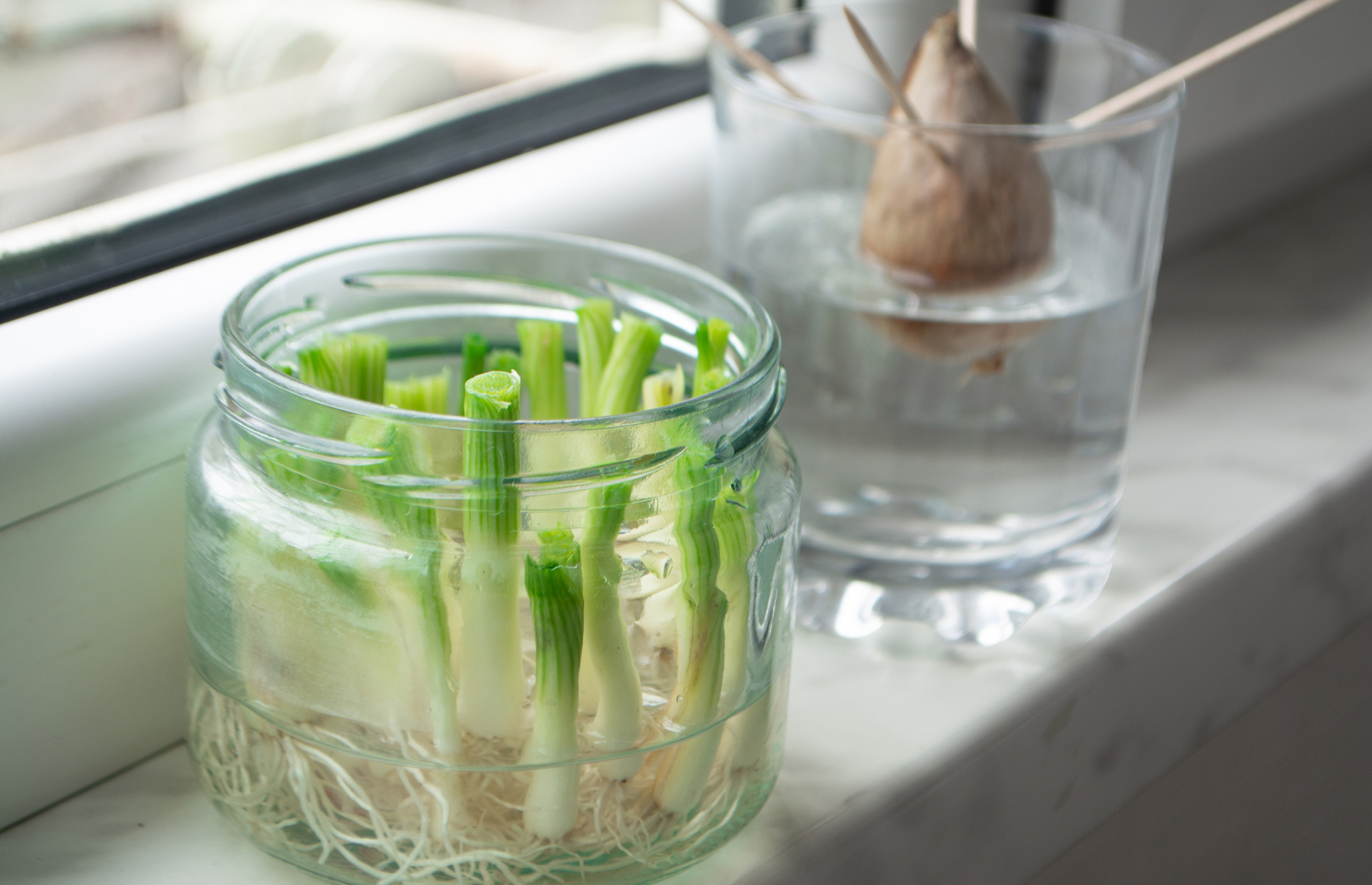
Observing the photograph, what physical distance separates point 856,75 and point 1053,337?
0.50ft

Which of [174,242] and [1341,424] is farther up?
[174,242]

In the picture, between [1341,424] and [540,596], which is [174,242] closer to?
[540,596]

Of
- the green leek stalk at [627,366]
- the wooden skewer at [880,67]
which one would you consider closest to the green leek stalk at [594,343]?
the green leek stalk at [627,366]

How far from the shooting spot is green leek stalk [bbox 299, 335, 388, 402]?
0.35 metres

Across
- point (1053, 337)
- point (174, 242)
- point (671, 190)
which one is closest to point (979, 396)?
point (1053, 337)

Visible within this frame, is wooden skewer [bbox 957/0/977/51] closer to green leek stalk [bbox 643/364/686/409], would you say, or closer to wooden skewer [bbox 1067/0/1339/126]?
wooden skewer [bbox 1067/0/1339/126]

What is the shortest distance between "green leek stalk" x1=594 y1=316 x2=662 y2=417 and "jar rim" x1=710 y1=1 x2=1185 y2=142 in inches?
3.8

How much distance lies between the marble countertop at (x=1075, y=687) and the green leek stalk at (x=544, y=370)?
0.39ft

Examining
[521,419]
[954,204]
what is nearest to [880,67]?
[954,204]

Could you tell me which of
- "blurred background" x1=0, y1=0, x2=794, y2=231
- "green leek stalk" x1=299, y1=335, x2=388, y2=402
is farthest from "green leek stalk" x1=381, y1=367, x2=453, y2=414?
"blurred background" x1=0, y1=0, x2=794, y2=231

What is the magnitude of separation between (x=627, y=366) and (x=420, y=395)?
56 millimetres

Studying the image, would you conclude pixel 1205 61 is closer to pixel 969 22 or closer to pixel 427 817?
pixel 969 22

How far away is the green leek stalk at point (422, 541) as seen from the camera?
0.30 metres

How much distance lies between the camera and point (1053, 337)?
0.42 m
